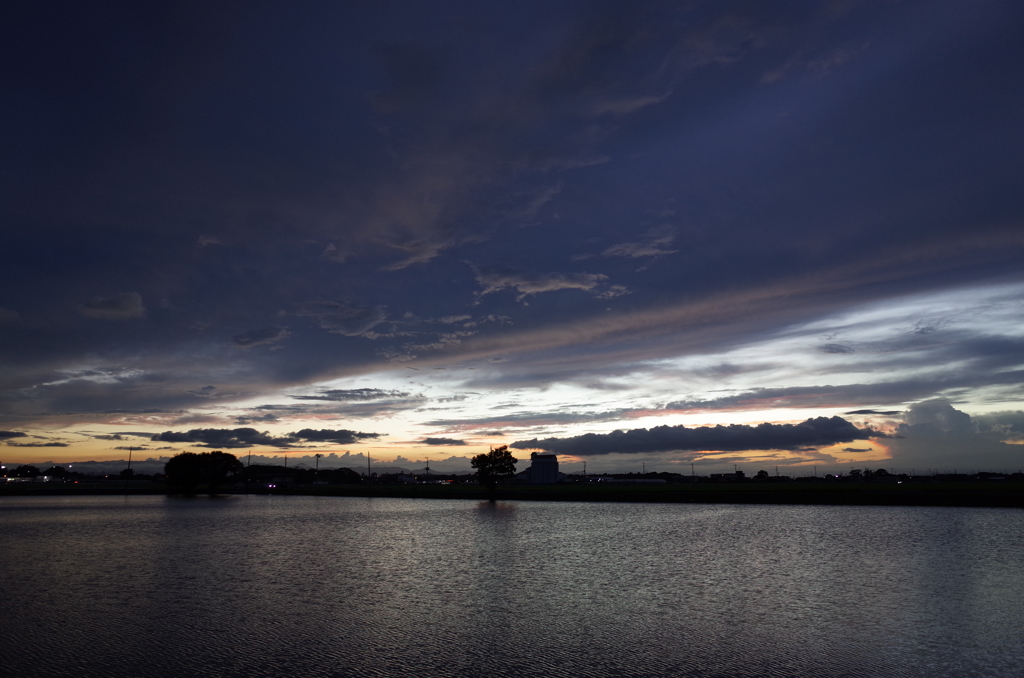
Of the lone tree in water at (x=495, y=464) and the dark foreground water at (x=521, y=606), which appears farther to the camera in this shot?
the lone tree in water at (x=495, y=464)

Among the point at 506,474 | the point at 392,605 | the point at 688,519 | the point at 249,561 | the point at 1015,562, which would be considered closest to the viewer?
the point at 392,605

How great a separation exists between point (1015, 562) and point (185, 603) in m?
56.0

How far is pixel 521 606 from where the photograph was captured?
33.2 meters

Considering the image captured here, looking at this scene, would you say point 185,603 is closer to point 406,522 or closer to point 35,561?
point 35,561

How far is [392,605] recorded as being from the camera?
3403 centimetres

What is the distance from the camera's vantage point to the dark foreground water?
2358cm

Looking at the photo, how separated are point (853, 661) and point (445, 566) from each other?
31.3 meters

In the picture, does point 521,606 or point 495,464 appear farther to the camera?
point 495,464

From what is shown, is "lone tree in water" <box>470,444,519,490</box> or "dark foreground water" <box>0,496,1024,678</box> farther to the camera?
"lone tree in water" <box>470,444,519,490</box>

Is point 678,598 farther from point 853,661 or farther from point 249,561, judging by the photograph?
point 249,561

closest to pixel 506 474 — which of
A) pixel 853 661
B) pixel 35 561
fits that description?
pixel 35 561

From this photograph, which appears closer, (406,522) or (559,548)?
(559,548)

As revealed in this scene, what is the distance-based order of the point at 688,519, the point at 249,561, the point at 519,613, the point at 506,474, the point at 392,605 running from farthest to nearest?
the point at 506,474 < the point at 688,519 < the point at 249,561 < the point at 392,605 < the point at 519,613

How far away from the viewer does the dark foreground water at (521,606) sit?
23578mm
